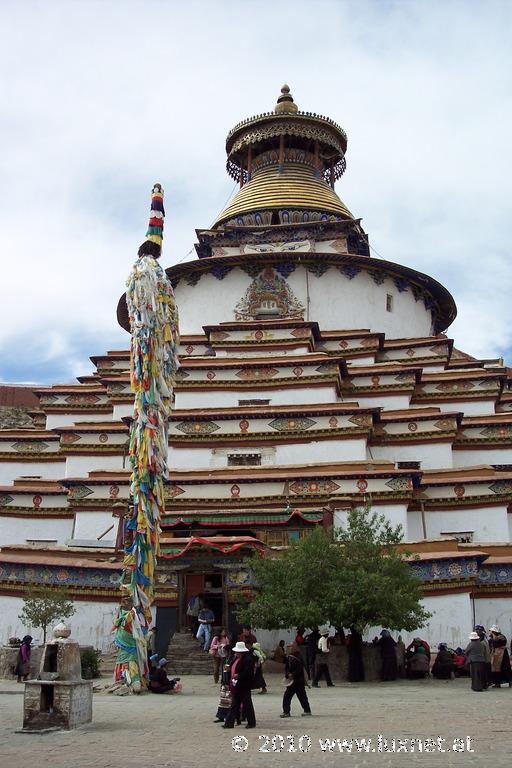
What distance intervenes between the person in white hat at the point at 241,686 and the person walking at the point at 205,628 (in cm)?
679

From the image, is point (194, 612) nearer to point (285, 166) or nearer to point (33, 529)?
point (33, 529)

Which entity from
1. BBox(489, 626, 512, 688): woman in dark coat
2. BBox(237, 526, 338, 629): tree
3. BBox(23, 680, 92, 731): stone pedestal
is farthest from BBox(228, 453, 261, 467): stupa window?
BBox(23, 680, 92, 731): stone pedestal

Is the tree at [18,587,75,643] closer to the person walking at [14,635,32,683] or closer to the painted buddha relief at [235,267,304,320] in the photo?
the person walking at [14,635,32,683]

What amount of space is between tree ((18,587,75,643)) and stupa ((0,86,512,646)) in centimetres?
93

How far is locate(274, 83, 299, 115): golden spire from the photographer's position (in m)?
35.7

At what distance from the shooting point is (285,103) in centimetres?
3619

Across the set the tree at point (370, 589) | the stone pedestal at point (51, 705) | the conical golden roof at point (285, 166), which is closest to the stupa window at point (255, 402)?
the tree at point (370, 589)

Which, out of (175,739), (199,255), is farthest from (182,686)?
(199,255)

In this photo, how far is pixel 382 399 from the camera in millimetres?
24844

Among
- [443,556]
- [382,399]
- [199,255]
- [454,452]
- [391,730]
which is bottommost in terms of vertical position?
[391,730]

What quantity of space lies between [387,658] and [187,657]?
3742 mm

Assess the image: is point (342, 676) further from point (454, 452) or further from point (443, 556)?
point (454, 452)

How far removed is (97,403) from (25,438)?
2.62 meters

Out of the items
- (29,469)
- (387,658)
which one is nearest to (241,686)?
(387,658)
